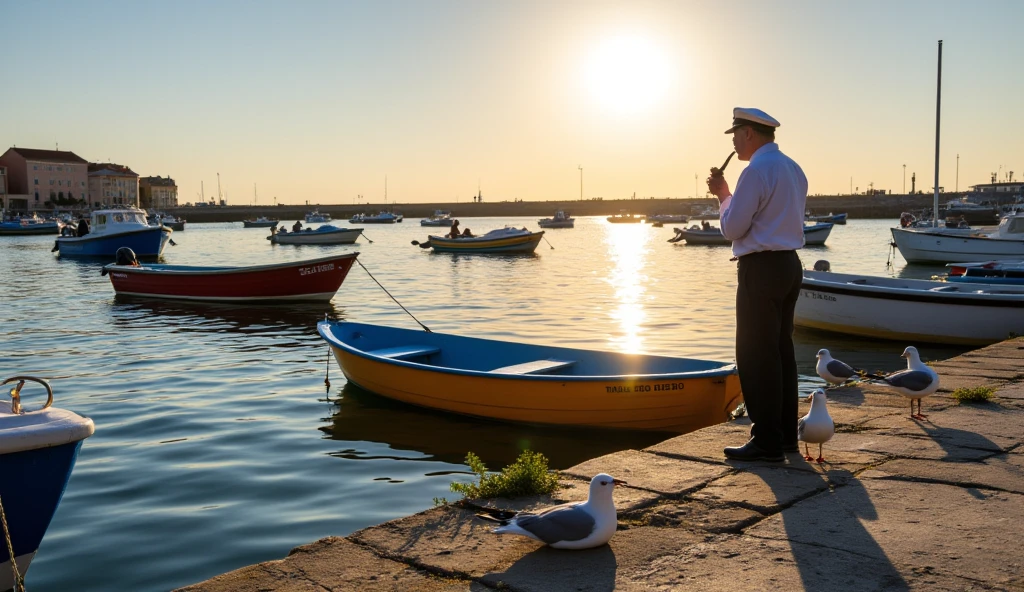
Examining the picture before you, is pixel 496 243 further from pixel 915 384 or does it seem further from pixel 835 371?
pixel 915 384

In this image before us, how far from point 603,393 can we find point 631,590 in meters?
5.35

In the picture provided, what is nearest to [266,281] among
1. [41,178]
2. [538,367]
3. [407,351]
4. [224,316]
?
[224,316]

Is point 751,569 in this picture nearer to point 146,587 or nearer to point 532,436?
point 146,587

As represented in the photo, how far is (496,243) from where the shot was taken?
4597 cm

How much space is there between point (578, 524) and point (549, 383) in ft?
16.9

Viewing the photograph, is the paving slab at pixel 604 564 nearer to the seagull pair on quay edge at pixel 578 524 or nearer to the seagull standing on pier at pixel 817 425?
the seagull pair on quay edge at pixel 578 524

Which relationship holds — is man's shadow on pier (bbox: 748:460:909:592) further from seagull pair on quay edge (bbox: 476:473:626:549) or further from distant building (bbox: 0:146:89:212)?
distant building (bbox: 0:146:89:212)

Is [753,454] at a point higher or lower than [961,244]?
lower

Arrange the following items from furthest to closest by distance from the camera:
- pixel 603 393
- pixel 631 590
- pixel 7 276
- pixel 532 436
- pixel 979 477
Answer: pixel 7 276
pixel 532 436
pixel 603 393
pixel 979 477
pixel 631 590

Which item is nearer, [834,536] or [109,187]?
[834,536]

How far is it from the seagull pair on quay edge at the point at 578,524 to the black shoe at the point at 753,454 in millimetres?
1646

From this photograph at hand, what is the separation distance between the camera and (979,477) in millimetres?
4820

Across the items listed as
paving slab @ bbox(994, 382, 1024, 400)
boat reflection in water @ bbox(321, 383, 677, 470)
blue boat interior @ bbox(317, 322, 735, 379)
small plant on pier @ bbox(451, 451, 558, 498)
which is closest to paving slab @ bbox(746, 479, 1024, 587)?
small plant on pier @ bbox(451, 451, 558, 498)

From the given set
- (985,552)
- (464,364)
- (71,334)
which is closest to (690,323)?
(464,364)
